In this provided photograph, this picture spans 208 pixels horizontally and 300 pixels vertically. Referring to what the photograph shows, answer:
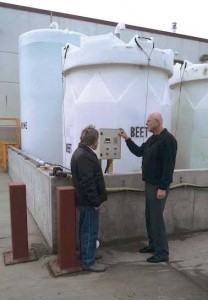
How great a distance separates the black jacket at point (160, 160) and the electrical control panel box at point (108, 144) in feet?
2.19

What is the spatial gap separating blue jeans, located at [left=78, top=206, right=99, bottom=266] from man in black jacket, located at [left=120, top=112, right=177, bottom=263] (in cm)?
76

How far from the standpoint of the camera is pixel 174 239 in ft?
16.0

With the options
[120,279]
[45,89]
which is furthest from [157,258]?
[45,89]

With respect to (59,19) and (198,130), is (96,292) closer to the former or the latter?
(198,130)

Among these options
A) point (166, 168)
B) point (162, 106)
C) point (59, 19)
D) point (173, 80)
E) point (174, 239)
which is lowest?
point (174, 239)

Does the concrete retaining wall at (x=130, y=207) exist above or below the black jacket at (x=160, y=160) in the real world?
below

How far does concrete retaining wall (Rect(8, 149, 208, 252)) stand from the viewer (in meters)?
4.51

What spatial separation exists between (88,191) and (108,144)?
46.2 inches

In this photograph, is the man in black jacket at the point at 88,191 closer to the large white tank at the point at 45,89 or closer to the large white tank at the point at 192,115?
the large white tank at the point at 192,115

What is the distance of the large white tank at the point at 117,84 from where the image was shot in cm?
571

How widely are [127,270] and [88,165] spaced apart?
4.54ft

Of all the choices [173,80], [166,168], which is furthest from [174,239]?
[173,80]

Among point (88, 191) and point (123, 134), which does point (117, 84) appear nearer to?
point (123, 134)

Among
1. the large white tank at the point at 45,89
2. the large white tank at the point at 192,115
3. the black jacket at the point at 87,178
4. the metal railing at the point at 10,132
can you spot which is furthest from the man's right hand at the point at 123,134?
the metal railing at the point at 10,132
